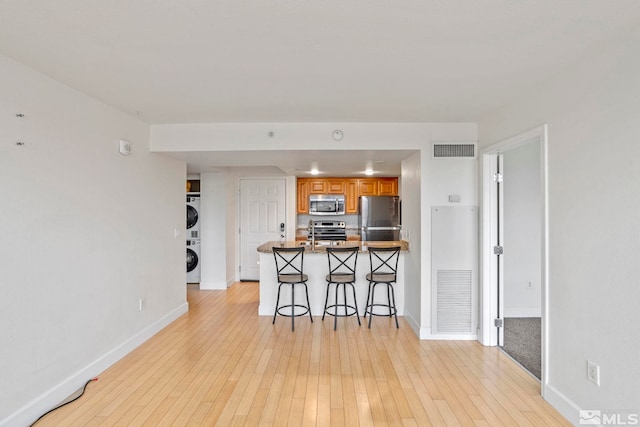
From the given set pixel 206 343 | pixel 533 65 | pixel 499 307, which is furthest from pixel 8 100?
pixel 499 307

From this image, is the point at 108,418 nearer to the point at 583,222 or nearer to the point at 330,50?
the point at 330,50

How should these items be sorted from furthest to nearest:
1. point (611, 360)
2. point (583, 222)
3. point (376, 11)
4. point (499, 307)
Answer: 1. point (499, 307)
2. point (583, 222)
3. point (611, 360)
4. point (376, 11)

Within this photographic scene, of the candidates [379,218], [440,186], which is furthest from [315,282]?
[379,218]

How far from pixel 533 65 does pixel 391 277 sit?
105 inches

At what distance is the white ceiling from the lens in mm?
1682

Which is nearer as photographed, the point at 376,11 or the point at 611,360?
the point at 376,11

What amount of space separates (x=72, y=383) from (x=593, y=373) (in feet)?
12.0

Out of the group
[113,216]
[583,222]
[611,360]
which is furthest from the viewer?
[113,216]

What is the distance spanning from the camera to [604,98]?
2037 mm

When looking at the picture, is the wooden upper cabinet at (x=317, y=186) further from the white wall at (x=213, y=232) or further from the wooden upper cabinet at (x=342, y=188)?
the white wall at (x=213, y=232)

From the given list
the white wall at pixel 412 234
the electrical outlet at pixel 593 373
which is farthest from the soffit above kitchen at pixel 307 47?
the electrical outlet at pixel 593 373

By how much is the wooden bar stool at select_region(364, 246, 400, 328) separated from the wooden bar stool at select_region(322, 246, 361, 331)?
20 cm

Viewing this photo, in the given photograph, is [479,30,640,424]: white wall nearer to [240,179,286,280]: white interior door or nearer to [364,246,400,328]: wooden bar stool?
[364,246,400,328]: wooden bar stool

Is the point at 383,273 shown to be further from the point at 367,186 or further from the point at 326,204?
the point at 367,186
